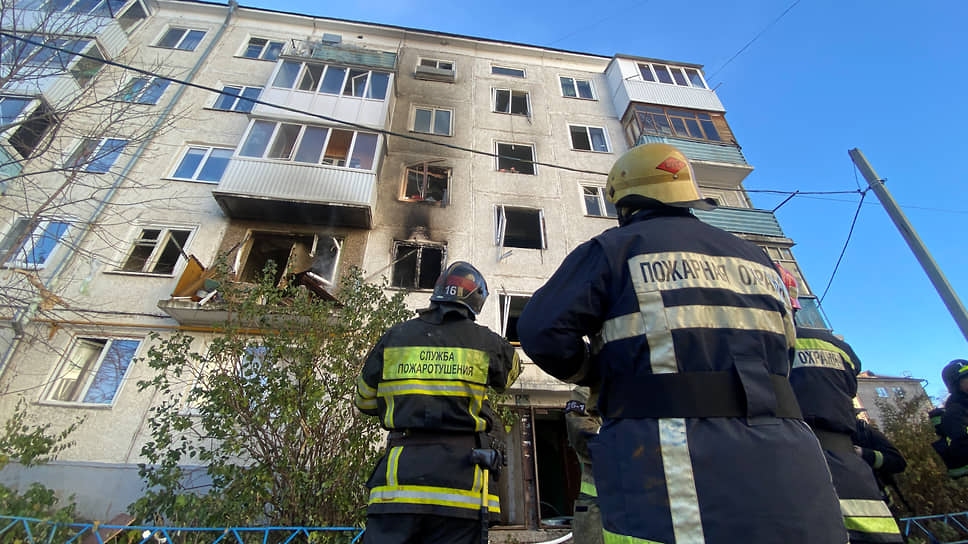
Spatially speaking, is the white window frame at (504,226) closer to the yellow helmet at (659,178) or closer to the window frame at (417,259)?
the window frame at (417,259)

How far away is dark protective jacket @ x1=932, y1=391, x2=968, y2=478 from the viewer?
422 cm

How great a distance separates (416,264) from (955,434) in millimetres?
9540

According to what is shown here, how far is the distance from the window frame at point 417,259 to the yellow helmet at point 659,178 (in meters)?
8.58

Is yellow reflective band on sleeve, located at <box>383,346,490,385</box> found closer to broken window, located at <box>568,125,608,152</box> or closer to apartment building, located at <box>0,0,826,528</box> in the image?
apartment building, located at <box>0,0,826,528</box>

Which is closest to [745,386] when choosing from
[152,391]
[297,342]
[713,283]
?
[713,283]

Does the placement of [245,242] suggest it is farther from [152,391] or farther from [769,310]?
[769,310]

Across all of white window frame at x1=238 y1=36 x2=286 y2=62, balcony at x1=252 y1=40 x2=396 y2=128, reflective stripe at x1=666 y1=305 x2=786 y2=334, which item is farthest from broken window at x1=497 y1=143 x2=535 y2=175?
reflective stripe at x1=666 y1=305 x2=786 y2=334

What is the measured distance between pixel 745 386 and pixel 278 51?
18379 mm

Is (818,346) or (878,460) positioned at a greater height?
(818,346)

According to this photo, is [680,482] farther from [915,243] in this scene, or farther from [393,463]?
[915,243]

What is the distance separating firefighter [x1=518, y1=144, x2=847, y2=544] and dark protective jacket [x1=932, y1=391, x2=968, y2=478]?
15.1 feet

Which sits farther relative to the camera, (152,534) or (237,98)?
(237,98)

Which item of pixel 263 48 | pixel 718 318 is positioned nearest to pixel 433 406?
pixel 718 318

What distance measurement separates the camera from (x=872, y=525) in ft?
8.84
